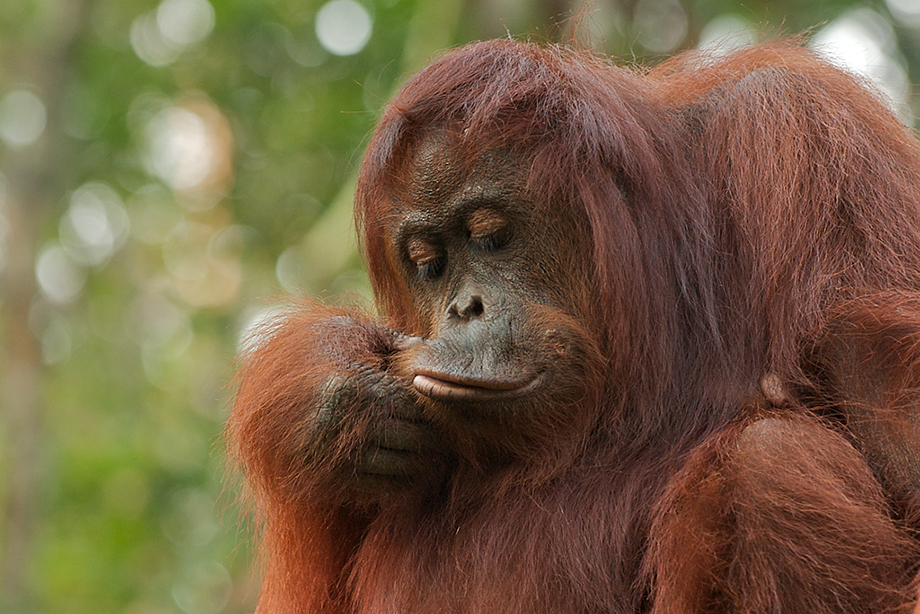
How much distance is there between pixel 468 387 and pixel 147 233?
20.8 meters

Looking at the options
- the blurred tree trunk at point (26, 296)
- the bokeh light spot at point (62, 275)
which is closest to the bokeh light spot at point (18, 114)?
the blurred tree trunk at point (26, 296)

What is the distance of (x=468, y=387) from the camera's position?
2.44 meters

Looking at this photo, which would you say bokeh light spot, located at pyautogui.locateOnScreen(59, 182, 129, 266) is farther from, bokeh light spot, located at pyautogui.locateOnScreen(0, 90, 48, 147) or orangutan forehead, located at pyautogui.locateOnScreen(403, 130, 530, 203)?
orangutan forehead, located at pyautogui.locateOnScreen(403, 130, 530, 203)

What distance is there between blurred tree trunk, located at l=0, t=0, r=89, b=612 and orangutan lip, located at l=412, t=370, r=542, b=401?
35.8ft

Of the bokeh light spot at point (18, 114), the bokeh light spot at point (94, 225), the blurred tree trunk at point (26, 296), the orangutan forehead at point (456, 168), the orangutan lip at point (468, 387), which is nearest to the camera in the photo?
the orangutan lip at point (468, 387)

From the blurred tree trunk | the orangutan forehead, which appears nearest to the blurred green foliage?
the blurred tree trunk

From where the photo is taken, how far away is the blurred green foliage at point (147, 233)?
40.8 ft

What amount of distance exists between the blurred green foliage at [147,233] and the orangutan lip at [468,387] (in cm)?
501

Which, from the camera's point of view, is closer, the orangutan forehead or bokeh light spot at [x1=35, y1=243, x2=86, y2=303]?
the orangutan forehead

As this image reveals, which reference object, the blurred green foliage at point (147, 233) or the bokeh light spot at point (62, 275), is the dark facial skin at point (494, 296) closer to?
the blurred green foliage at point (147, 233)

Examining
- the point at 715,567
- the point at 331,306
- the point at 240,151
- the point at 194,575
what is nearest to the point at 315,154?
the point at 240,151

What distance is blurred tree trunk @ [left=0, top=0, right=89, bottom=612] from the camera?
11898 mm

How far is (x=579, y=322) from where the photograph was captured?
100 inches

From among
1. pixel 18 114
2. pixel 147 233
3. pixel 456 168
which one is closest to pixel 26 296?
pixel 18 114
